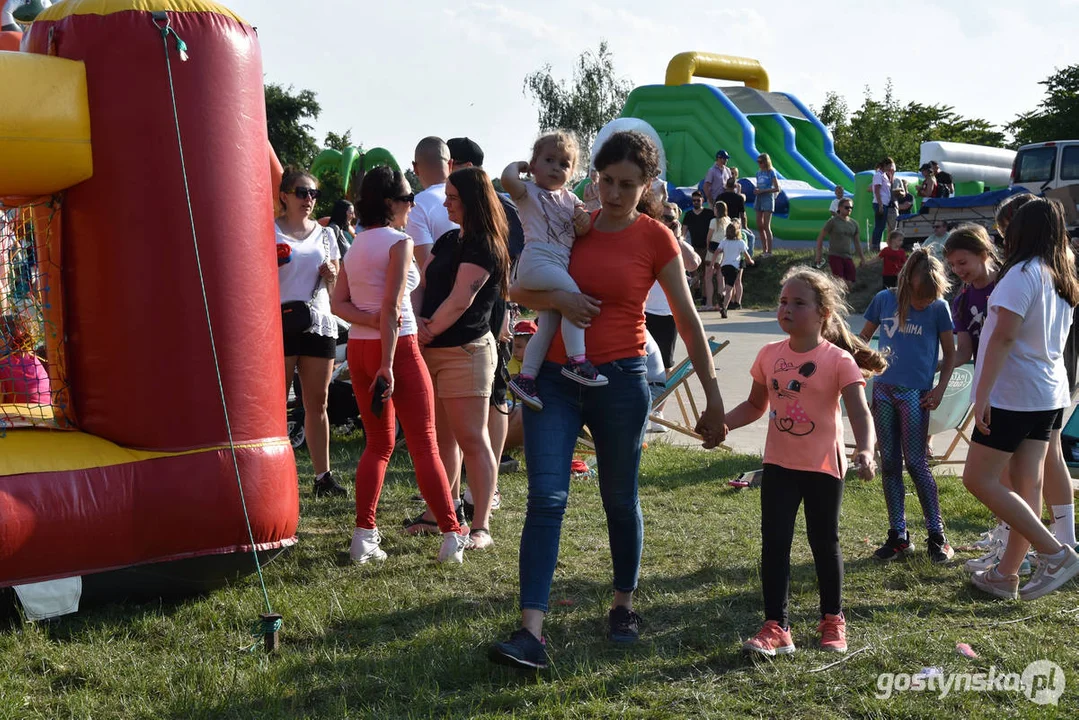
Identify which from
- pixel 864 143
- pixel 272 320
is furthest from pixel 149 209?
pixel 864 143

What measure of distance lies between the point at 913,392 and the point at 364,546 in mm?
2790

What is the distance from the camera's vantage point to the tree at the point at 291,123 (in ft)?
183

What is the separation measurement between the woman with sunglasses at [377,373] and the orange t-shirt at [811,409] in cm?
168

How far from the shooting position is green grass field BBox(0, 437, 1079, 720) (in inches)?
136

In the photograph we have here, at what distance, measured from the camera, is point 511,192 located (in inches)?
160

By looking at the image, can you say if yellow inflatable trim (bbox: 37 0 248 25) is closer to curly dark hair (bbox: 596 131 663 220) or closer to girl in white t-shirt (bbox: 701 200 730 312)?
curly dark hair (bbox: 596 131 663 220)

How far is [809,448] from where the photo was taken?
396 cm

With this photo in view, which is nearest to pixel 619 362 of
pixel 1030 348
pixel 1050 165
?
pixel 1030 348

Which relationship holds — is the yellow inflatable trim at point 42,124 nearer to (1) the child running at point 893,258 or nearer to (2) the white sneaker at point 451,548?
(2) the white sneaker at point 451,548

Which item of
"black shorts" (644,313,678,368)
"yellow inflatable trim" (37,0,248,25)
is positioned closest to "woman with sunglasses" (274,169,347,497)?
"yellow inflatable trim" (37,0,248,25)

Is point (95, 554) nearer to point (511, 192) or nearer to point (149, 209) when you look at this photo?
point (149, 209)

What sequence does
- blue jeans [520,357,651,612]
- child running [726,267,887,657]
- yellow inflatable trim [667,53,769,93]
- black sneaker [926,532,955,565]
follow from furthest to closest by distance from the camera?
yellow inflatable trim [667,53,769,93], black sneaker [926,532,955,565], child running [726,267,887,657], blue jeans [520,357,651,612]

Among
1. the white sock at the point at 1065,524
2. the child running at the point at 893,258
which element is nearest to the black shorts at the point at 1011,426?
the white sock at the point at 1065,524

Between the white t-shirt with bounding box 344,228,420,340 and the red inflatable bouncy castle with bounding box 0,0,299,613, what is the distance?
2.34 feet
